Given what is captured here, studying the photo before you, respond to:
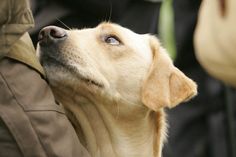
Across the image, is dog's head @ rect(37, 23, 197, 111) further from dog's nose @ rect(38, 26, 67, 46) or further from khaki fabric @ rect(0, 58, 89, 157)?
khaki fabric @ rect(0, 58, 89, 157)

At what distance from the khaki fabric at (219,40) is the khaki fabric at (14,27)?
2.83 feet

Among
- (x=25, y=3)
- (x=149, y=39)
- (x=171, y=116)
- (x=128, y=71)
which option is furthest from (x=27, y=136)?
(x=171, y=116)

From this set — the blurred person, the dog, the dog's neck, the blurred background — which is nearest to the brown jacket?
the dog

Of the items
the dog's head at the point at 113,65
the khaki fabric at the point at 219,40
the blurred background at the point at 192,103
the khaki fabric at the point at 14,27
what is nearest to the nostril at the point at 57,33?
the dog's head at the point at 113,65

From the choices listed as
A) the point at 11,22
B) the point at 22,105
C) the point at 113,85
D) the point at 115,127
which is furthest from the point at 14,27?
the point at 115,127

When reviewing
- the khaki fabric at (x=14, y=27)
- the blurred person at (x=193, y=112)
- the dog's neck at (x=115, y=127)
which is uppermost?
the khaki fabric at (x=14, y=27)

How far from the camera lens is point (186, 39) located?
4.17m

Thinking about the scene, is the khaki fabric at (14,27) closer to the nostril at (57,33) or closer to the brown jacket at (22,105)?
the brown jacket at (22,105)

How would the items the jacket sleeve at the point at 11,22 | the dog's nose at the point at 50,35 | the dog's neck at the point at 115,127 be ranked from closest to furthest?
the jacket sleeve at the point at 11,22 → the dog's nose at the point at 50,35 → the dog's neck at the point at 115,127

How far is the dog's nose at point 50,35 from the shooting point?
2.06m

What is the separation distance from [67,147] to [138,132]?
0.84 meters

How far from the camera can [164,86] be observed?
245cm

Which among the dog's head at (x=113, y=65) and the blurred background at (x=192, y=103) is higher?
the dog's head at (x=113, y=65)

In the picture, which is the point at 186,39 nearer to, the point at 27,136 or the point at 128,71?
the point at 128,71
